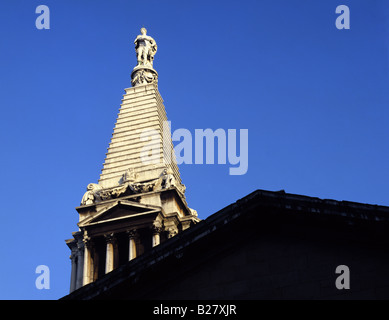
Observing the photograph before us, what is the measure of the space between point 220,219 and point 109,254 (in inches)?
1274

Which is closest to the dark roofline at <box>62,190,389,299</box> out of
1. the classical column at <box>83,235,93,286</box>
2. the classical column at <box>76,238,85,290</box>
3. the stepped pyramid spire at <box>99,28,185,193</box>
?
the classical column at <box>83,235,93,286</box>

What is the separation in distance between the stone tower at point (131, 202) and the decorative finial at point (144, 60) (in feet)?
16.0

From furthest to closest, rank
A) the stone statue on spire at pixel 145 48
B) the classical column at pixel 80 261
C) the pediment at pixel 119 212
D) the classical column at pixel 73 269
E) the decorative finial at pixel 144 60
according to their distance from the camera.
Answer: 1. the stone statue on spire at pixel 145 48
2. the decorative finial at pixel 144 60
3. the classical column at pixel 73 269
4. the classical column at pixel 80 261
5. the pediment at pixel 119 212

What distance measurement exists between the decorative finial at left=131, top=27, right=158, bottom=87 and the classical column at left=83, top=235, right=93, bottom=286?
782 inches

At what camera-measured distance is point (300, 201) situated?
26.4 m

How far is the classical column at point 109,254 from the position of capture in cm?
5738

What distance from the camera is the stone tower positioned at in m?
58.1

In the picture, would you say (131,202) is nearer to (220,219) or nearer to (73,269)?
(73,269)

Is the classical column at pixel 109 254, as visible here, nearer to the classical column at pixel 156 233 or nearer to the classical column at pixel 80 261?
Result: the classical column at pixel 80 261

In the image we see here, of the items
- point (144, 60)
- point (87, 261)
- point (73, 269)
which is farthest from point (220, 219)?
point (144, 60)

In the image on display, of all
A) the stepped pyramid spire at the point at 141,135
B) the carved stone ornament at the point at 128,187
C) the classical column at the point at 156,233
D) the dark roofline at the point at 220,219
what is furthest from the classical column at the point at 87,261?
the dark roofline at the point at 220,219

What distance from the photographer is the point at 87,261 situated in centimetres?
5894

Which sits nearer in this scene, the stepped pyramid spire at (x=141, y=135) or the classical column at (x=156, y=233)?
the classical column at (x=156, y=233)
